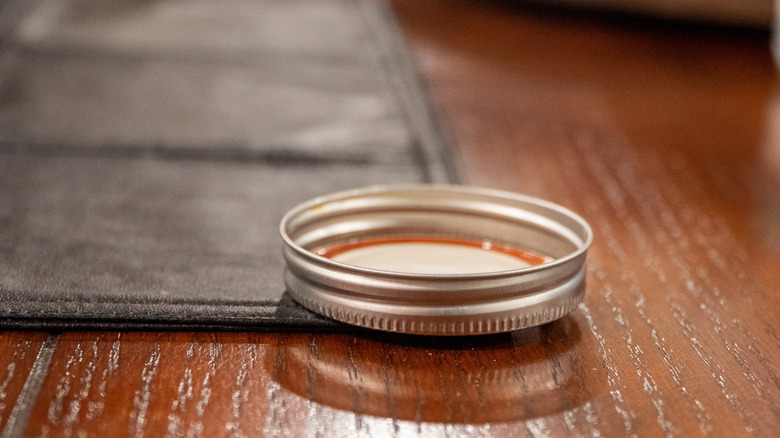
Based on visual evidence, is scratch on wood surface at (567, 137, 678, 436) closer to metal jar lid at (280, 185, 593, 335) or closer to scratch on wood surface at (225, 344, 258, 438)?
metal jar lid at (280, 185, 593, 335)

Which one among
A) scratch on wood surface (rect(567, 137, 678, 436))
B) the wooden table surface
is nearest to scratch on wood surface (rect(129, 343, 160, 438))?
the wooden table surface

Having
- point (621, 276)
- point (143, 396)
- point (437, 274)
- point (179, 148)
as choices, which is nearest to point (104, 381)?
point (143, 396)

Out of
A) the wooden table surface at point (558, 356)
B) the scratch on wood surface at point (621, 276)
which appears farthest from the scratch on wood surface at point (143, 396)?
the scratch on wood surface at point (621, 276)

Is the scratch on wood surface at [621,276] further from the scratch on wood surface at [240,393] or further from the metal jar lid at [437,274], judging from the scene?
the scratch on wood surface at [240,393]

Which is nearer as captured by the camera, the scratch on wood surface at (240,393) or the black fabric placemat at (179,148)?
the scratch on wood surface at (240,393)

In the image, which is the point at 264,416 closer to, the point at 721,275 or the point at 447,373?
the point at 447,373

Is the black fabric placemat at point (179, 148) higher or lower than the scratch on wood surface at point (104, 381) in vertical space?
lower

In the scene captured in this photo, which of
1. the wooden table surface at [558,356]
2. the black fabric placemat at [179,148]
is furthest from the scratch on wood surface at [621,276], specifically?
the black fabric placemat at [179,148]
